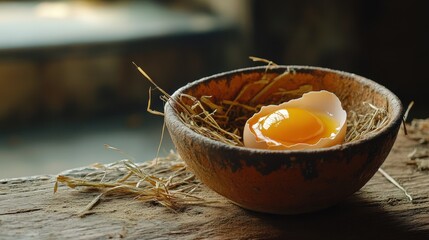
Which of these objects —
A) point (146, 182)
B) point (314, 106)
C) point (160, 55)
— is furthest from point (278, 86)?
point (160, 55)

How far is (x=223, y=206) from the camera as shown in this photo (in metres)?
0.91

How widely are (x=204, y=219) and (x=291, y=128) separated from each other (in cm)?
18

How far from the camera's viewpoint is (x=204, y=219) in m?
0.88

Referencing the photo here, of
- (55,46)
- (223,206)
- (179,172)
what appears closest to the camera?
(223,206)

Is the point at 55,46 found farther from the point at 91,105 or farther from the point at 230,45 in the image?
the point at 230,45

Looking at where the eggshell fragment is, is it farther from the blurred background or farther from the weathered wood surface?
the blurred background

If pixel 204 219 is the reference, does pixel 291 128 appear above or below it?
above

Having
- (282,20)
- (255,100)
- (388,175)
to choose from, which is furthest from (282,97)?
(282,20)

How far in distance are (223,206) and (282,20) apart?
1.56m

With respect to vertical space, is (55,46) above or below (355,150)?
below

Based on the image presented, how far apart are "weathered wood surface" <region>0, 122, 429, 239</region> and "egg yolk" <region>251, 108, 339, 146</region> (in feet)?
0.33

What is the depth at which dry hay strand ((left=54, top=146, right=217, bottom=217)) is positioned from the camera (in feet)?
3.05

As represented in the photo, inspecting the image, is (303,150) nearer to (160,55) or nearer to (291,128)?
(291,128)

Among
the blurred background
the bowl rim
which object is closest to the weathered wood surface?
the bowl rim
